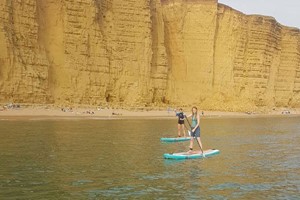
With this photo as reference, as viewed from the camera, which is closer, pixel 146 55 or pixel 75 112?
pixel 75 112

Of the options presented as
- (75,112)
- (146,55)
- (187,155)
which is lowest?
(75,112)

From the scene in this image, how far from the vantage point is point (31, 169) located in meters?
10.7

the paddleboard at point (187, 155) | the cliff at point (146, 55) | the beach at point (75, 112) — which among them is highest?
the cliff at point (146, 55)

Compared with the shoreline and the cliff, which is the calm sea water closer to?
the shoreline

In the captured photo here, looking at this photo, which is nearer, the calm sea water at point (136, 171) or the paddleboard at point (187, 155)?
the calm sea water at point (136, 171)

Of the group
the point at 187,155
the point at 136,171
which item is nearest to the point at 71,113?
the point at 187,155

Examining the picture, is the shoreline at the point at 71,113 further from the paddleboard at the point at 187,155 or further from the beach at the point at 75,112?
the paddleboard at the point at 187,155

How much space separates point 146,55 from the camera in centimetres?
4694

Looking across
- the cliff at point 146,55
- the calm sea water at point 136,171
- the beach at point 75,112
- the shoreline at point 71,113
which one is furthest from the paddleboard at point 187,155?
the cliff at point 146,55

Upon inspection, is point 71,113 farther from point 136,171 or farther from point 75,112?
point 136,171

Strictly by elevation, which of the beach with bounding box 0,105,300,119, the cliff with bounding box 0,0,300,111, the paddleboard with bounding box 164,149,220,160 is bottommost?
the beach with bounding box 0,105,300,119

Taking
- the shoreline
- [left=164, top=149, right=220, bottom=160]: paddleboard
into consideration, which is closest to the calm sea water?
[left=164, top=149, right=220, bottom=160]: paddleboard

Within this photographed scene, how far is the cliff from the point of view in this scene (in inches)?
1431

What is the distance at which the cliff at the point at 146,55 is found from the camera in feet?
119
